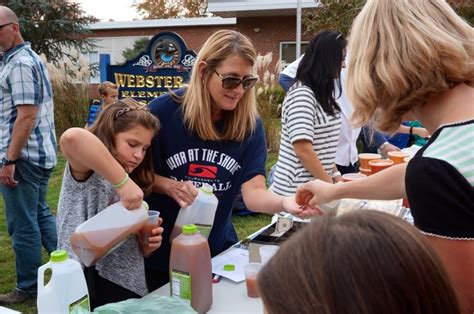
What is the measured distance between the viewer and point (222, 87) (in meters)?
2.00

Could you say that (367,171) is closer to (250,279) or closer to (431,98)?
A: (250,279)

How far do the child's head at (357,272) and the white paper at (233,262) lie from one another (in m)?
1.13

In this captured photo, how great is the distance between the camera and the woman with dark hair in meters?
2.89

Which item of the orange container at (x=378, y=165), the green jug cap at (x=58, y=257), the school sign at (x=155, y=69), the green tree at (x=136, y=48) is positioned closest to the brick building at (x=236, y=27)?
the green tree at (x=136, y=48)

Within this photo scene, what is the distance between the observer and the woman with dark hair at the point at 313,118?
9.47 feet

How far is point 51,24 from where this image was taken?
14.3 meters

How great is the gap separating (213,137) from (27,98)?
6.51ft

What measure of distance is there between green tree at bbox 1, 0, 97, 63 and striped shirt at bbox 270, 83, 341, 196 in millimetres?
12168

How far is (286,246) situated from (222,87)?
4.27 feet

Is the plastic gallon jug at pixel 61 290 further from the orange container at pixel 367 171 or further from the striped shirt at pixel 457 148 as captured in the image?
the orange container at pixel 367 171

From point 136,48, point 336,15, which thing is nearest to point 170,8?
point 136,48

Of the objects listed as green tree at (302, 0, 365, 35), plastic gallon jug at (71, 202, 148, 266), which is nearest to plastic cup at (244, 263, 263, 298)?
plastic gallon jug at (71, 202, 148, 266)

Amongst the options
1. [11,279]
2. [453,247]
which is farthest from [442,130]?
[11,279]

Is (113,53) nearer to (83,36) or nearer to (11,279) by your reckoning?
(83,36)
